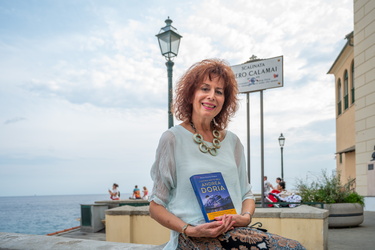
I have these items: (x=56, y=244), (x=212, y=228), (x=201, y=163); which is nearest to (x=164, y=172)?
(x=201, y=163)

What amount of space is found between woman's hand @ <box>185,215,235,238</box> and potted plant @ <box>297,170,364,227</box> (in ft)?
23.5

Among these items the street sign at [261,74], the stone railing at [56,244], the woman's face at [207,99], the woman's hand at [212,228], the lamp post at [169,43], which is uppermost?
the lamp post at [169,43]

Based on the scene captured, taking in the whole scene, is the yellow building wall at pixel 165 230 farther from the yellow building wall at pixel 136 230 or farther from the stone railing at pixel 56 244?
the stone railing at pixel 56 244

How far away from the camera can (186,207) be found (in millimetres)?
1660

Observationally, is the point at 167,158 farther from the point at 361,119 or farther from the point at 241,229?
the point at 361,119

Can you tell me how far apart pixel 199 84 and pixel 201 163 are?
46 cm

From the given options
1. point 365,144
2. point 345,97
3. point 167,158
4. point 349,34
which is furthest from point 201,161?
point 345,97

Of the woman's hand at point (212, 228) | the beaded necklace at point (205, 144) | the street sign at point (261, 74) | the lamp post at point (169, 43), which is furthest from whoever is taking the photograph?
the lamp post at point (169, 43)

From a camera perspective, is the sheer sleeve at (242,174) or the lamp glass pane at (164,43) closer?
the sheer sleeve at (242,174)

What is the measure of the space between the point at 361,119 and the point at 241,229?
15.9 meters

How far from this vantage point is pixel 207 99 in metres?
1.88

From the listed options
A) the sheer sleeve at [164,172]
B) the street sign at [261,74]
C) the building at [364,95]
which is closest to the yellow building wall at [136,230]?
the street sign at [261,74]

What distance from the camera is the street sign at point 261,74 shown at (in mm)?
6953

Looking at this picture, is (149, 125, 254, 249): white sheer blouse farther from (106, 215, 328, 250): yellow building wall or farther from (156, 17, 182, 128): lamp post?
(156, 17, 182, 128): lamp post
